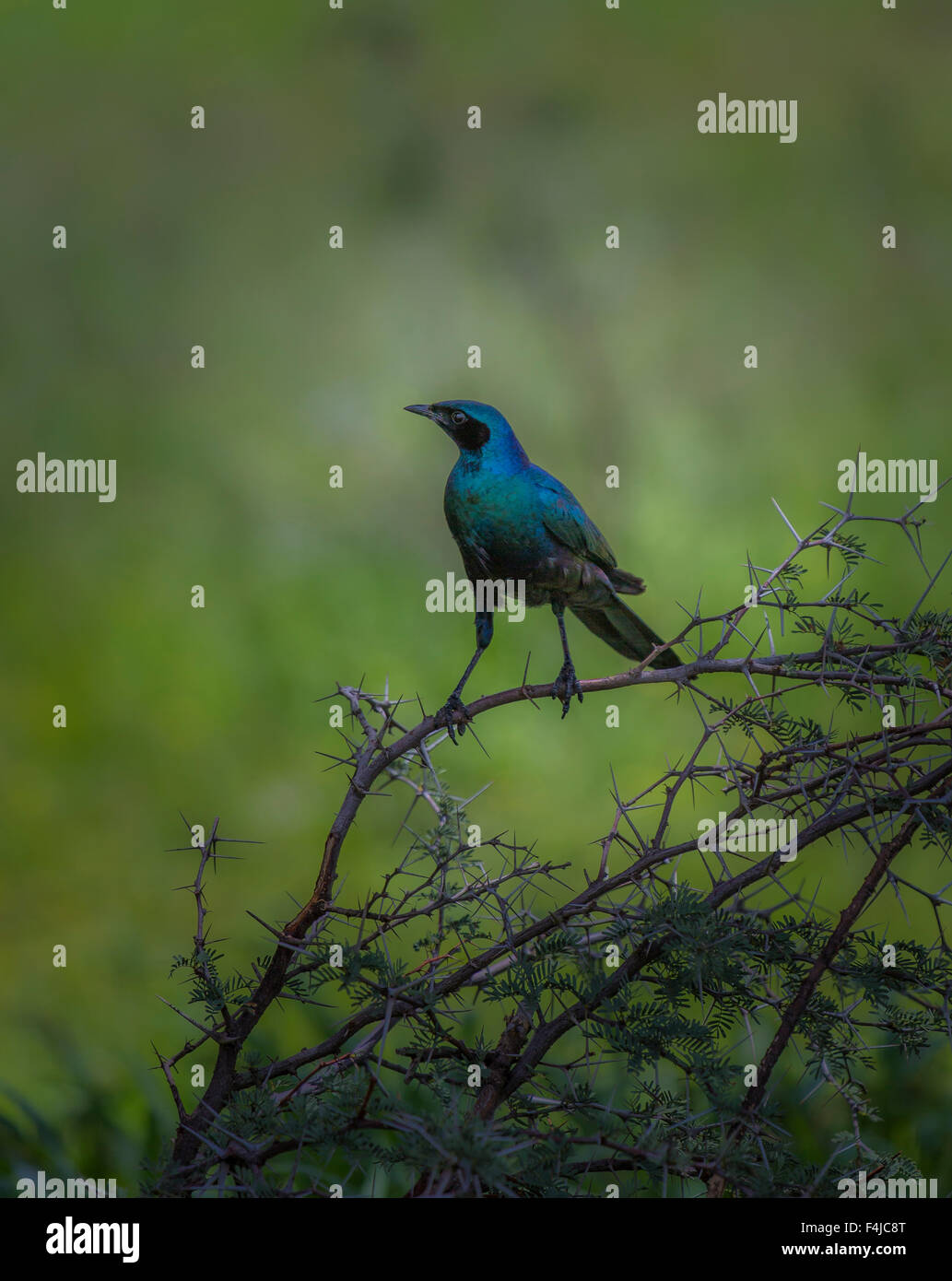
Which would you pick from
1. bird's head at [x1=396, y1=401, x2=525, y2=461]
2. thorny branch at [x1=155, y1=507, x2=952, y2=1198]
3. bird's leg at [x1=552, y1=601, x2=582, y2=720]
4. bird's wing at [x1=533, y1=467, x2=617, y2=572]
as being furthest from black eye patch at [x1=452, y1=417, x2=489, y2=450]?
thorny branch at [x1=155, y1=507, x2=952, y2=1198]

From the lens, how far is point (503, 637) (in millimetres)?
4266

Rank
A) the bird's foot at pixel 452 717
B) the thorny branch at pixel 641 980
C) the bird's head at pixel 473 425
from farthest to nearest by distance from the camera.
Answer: the bird's head at pixel 473 425 → the bird's foot at pixel 452 717 → the thorny branch at pixel 641 980

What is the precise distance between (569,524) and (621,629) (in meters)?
0.26

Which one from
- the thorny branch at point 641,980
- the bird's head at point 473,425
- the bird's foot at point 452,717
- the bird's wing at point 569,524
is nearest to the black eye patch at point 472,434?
the bird's head at point 473,425

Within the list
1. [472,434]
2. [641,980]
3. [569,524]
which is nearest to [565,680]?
[569,524]

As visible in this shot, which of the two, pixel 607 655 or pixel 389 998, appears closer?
pixel 389 998

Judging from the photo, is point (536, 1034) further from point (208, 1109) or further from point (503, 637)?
point (503, 637)

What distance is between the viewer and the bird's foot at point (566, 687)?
1914 millimetres

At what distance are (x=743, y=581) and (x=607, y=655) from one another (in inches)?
22.3

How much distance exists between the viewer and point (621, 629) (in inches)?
90.5

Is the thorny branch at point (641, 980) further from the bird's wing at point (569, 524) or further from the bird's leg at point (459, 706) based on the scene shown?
the bird's wing at point (569, 524)

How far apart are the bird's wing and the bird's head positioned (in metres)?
0.10

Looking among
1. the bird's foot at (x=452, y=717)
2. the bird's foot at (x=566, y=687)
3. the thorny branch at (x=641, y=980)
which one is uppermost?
the bird's foot at (x=566, y=687)
